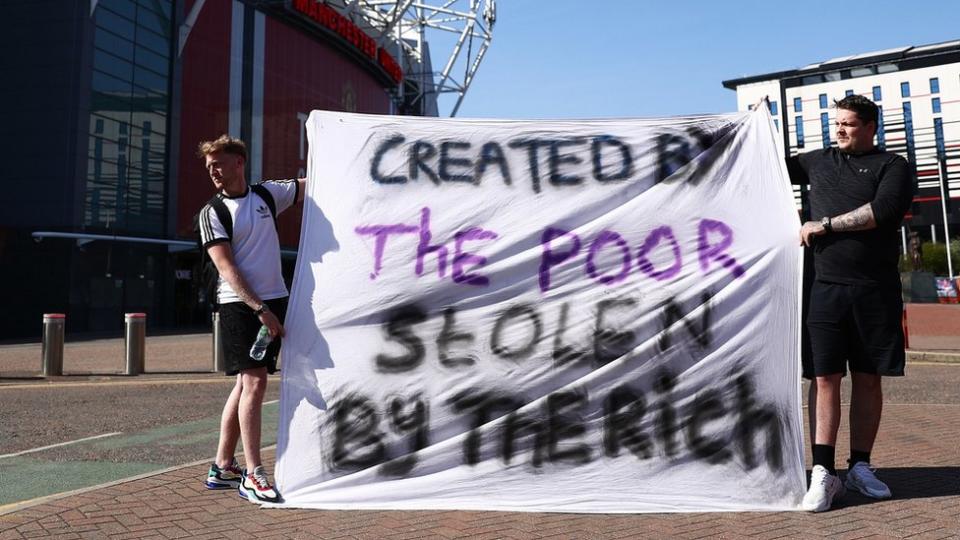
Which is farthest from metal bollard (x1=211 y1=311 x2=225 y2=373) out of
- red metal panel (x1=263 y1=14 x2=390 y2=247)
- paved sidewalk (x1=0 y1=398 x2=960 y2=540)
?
red metal panel (x1=263 y1=14 x2=390 y2=247)

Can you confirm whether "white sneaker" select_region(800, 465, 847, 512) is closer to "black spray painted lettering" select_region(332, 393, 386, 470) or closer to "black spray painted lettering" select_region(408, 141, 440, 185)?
"black spray painted lettering" select_region(332, 393, 386, 470)

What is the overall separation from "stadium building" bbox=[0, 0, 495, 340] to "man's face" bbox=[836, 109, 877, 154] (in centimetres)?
2390

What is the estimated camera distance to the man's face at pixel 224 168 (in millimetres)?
4082

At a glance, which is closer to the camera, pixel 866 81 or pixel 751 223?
pixel 751 223

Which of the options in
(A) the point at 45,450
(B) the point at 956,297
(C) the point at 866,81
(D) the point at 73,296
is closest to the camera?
(A) the point at 45,450

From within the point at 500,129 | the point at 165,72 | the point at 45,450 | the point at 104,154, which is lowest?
the point at 45,450

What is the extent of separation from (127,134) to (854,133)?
26631mm

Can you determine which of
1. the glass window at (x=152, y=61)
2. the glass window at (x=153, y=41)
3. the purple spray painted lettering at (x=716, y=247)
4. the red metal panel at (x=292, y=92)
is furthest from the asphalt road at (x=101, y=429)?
the red metal panel at (x=292, y=92)

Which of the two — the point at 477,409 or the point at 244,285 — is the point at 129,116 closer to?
the point at 244,285

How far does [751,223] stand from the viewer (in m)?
3.98

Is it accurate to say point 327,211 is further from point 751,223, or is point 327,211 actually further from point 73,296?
point 73,296

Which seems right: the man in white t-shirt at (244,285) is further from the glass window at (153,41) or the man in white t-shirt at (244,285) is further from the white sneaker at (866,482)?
the glass window at (153,41)

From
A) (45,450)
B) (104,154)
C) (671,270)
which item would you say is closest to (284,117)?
(104,154)

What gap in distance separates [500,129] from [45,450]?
159 inches
